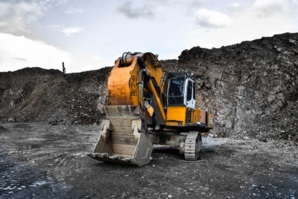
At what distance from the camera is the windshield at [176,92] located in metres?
9.30

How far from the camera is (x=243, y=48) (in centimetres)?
2406

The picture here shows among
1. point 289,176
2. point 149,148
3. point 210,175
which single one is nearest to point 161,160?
point 149,148

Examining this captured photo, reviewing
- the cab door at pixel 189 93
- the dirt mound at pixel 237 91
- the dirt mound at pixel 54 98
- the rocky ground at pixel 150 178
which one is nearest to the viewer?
the rocky ground at pixel 150 178

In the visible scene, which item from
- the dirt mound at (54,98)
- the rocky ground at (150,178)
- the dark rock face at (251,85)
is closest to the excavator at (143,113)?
the rocky ground at (150,178)

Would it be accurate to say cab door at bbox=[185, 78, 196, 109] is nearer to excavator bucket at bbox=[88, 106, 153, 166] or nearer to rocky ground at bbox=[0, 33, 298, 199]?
rocky ground at bbox=[0, 33, 298, 199]

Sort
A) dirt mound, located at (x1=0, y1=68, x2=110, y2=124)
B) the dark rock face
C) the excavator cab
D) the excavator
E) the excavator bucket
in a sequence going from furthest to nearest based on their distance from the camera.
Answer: dirt mound, located at (x1=0, y1=68, x2=110, y2=124) → the dark rock face → the excavator cab → the excavator → the excavator bucket

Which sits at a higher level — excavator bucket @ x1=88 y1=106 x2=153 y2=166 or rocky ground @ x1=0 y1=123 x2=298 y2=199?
excavator bucket @ x1=88 y1=106 x2=153 y2=166

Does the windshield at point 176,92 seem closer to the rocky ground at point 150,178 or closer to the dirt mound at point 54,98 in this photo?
the rocky ground at point 150,178

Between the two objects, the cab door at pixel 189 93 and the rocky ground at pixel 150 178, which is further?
the cab door at pixel 189 93

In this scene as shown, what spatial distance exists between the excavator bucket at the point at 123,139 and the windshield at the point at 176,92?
6.96ft

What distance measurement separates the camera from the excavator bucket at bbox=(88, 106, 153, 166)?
7320mm

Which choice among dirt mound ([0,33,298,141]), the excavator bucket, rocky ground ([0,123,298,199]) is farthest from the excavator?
dirt mound ([0,33,298,141])

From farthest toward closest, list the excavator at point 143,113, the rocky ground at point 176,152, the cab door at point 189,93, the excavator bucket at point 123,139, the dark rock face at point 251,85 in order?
the dark rock face at point 251,85 → the cab door at point 189,93 → the excavator at point 143,113 → the excavator bucket at point 123,139 → the rocky ground at point 176,152

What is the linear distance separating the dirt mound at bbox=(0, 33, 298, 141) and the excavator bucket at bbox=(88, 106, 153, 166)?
11.6 metres
